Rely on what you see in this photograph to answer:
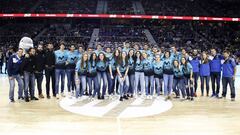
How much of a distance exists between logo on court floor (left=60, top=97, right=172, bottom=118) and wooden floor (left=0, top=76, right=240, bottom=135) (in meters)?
0.27

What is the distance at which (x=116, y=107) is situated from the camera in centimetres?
849

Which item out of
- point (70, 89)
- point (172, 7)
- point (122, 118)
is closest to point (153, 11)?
point (172, 7)

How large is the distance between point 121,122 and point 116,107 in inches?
59.9

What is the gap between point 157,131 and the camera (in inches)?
249

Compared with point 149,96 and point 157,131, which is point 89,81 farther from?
point 157,131

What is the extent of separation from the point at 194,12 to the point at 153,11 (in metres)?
3.79

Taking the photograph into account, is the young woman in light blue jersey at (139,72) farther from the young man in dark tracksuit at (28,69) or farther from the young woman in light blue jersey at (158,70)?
the young man in dark tracksuit at (28,69)

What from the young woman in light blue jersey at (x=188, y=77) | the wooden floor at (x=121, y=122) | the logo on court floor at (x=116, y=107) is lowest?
the wooden floor at (x=121, y=122)

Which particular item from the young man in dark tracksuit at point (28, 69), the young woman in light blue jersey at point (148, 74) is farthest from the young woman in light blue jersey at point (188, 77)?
the young man in dark tracksuit at point (28, 69)

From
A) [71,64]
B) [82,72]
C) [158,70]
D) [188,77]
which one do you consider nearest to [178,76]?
[188,77]

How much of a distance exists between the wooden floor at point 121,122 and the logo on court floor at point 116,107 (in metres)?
0.27

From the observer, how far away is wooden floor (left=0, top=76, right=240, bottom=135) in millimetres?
6309

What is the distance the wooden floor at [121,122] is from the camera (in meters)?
6.31

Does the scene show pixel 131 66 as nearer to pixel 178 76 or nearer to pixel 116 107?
pixel 178 76
